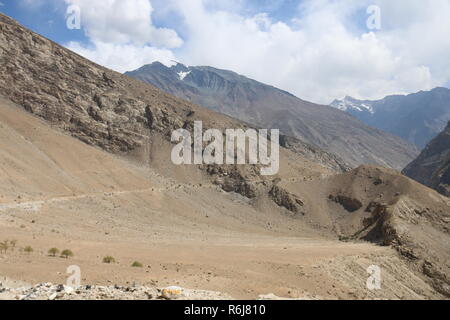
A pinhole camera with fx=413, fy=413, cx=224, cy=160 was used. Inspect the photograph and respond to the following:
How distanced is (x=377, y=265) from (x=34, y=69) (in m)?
61.7

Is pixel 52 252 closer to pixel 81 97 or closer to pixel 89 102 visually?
pixel 89 102

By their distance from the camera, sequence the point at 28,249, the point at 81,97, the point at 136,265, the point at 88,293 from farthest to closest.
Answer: the point at 81,97, the point at 28,249, the point at 136,265, the point at 88,293

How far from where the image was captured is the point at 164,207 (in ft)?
162

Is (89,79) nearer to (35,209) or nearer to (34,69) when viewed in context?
(34,69)

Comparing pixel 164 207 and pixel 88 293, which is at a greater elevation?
pixel 164 207

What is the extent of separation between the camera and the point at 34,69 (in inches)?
2682

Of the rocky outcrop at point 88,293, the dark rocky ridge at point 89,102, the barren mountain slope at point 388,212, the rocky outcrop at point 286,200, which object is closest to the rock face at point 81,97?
the dark rocky ridge at point 89,102

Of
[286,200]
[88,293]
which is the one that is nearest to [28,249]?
[88,293]

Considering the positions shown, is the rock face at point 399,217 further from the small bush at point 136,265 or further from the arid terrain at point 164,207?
the small bush at point 136,265

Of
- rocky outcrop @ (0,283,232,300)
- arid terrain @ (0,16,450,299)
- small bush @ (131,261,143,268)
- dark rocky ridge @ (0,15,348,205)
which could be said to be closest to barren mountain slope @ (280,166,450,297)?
arid terrain @ (0,16,450,299)

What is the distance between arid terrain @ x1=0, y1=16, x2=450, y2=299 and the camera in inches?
771

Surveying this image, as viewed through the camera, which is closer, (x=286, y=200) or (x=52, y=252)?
(x=52, y=252)

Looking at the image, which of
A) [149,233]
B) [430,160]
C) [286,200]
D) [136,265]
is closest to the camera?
[136,265]

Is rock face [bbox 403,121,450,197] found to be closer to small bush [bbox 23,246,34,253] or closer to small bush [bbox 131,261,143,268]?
small bush [bbox 131,261,143,268]
